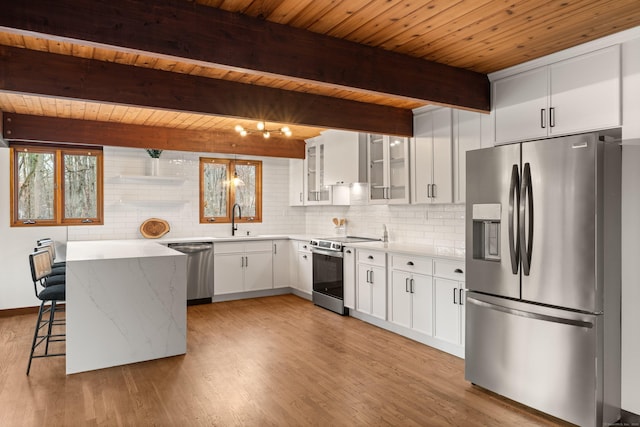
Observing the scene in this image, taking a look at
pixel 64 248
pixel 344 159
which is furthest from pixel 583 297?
pixel 64 248

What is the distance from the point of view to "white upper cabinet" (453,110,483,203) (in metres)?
4.01

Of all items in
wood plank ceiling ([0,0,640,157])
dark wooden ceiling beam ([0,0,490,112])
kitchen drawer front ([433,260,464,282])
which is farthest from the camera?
kitchen drawer front ([433,260,464,282])

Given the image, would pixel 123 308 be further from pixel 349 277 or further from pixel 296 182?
pixel 296 182

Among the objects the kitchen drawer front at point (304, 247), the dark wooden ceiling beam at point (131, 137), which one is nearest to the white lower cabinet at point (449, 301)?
the kitchen drawer front at point (304, 247)

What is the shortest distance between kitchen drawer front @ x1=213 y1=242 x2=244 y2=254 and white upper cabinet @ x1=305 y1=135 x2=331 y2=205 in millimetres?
1321

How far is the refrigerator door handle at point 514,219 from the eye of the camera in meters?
3.06

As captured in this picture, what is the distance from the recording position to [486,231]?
3.36 metres

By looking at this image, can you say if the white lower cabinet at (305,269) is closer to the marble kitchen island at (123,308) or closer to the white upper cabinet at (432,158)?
the white upper cabinet at (432,158)

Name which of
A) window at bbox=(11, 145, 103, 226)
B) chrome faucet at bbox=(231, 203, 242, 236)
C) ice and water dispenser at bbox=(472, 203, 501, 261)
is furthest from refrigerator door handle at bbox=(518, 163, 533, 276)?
window at bbox=(11, 145, 103, 226)

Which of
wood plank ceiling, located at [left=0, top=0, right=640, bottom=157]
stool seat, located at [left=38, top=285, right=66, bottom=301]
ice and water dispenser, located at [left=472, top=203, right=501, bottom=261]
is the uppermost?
wood plank ceiling, located at [left=0, top=0, right=640, bottom=157]

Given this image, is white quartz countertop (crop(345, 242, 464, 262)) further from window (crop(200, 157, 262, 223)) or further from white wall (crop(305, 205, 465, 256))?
window (crop(200, 157, 262, 223))

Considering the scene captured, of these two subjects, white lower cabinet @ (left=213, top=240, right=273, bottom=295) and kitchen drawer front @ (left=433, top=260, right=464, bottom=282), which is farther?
white lower cabinet @ (left=213, top=240, right=273, bottom=295)

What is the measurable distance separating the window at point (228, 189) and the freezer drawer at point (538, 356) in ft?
15.1

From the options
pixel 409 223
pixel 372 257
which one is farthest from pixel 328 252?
pixel 409 223
